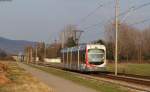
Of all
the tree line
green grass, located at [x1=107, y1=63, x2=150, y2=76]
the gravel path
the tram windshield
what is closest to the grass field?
the gravel path

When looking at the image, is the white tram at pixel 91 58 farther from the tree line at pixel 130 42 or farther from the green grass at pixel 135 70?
the tree line at pixel 130 42

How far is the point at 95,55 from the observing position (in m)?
51.6

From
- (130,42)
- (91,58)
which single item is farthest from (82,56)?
(130,42)

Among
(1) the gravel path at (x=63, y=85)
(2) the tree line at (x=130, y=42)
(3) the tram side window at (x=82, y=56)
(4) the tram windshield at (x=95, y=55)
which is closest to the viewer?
(1) the gravel path at (x=63, y=85)

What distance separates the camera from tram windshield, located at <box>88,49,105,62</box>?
2008 inches

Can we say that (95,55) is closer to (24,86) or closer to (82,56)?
(82,56)

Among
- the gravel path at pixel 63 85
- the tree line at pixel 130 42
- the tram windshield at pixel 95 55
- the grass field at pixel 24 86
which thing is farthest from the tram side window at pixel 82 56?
the tree line at pixel 130 42

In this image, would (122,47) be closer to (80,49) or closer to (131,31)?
(131,31)

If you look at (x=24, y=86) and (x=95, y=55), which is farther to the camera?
(x=95, y=55)

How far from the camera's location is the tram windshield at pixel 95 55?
167 feet

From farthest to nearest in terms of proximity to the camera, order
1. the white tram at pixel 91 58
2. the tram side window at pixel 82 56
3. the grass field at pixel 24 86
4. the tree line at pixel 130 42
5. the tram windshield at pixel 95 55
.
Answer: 1. the tree line at pixel 130 42
2. the tram side window at pixel 82 56
3. the tram windshield at pixel 95 55
4. the white tram at pixel 91 58
5. the grass field at pixel 24 86

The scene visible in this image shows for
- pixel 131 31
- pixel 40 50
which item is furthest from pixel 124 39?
pixel 40 50

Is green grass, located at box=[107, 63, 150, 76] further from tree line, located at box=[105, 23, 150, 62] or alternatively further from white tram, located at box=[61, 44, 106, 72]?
tree line, located at box=[105, 23, 150, 62]

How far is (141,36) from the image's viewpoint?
143875mm
